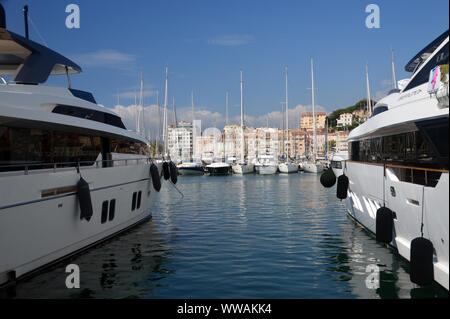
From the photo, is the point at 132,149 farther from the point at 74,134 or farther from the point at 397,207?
the point at 397,207

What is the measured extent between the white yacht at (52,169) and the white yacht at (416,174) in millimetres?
7682

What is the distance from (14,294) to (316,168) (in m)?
57.9

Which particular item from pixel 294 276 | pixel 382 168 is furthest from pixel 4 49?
pixel 382 168

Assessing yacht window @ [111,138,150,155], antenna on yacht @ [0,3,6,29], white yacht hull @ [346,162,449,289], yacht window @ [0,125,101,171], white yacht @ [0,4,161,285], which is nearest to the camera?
white yacht hull @ [346,162,449,289]

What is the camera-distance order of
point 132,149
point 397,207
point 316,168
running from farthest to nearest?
point 316,168 < point 132,149 < point 397,207

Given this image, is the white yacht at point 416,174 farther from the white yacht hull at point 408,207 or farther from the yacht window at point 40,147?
the yacht window at point 40,147

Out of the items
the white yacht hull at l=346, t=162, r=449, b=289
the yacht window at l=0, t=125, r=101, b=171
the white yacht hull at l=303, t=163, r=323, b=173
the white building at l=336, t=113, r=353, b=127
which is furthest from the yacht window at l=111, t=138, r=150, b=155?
the white building at l=336, t=113, r=353, b=127

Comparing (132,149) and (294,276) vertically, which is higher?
(132,149)

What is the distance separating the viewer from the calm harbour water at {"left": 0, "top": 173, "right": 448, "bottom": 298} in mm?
8461

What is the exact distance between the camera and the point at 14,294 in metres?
8.27

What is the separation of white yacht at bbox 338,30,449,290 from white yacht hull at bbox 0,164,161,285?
7.67 m

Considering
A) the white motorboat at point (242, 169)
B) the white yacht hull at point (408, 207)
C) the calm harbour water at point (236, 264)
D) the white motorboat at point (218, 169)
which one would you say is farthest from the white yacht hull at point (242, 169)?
the white yacht hull at point (408, 207)

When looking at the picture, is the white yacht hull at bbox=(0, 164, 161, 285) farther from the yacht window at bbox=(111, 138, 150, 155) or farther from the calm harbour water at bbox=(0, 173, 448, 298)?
the yacht window at bbox=(111, 138, 150, 155)

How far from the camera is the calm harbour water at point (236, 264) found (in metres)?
8.46
